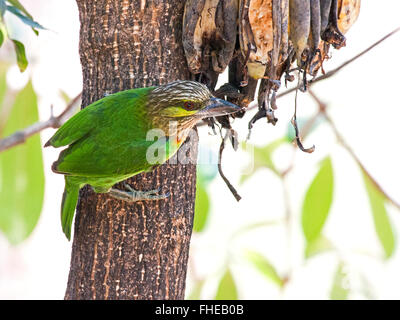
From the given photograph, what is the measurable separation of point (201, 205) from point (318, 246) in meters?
0.81

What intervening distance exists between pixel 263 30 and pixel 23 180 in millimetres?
1860

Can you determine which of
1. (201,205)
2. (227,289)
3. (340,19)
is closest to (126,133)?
(201,205)

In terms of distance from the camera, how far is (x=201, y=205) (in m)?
3.35

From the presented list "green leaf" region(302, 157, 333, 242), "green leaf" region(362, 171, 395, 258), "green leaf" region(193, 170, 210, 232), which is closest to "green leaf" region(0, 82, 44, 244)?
"green leaf" region(193, 170, 210, 232)

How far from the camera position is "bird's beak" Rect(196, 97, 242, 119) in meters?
2.47

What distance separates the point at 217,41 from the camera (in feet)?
7.88

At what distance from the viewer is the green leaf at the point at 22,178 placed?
3.29 m

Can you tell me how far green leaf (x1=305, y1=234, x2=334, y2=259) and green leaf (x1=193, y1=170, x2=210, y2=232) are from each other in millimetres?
609

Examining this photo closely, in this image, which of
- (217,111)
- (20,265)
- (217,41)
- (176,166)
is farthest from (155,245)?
(20,265)

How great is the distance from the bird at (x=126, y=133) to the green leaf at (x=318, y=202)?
0.97 metres

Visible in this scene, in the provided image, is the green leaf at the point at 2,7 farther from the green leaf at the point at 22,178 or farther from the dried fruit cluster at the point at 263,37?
the green leaf at the point at 22,178

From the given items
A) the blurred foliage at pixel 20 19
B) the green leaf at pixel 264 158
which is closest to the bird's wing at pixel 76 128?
the blurred foliage at pixel 20 19

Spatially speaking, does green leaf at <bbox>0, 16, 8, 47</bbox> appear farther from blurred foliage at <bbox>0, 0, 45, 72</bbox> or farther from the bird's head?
the bird's head

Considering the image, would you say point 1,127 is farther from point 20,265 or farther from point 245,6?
point 20,265
